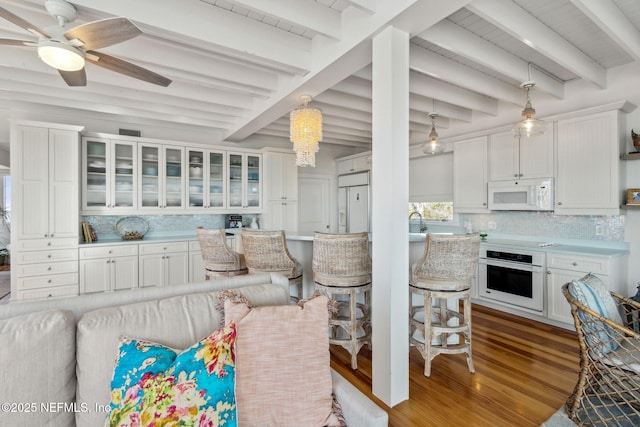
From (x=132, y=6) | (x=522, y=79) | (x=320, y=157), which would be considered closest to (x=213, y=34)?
(x=132, y=6)

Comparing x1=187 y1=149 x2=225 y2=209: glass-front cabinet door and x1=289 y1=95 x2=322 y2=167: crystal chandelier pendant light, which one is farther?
x1=187 y1=149 x2=225 y2=209: glass-front cabinet door

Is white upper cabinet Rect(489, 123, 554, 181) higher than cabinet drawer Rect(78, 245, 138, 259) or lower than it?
higher

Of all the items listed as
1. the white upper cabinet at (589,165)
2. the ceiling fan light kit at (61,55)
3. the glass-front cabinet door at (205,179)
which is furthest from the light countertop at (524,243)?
the ceiling fan light kit at (61,55)

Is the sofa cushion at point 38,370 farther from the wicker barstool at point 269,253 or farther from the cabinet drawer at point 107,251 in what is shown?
the cabinet drawer at point 107,251

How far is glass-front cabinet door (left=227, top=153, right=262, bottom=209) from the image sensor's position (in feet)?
16.1

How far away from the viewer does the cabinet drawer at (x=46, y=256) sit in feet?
11.2

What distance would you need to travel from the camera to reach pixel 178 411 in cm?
85

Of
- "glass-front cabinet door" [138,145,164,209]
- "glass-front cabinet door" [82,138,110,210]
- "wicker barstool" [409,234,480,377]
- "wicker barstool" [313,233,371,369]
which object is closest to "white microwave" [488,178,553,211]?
"wicker barstool" [409,234,480,377]

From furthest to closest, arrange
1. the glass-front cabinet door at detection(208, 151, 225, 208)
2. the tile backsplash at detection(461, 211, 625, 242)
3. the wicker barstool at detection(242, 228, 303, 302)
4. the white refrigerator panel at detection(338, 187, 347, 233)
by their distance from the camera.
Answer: the white refrigerator panel at detection(338, 187, 347, 233) < the glass-front cabinet door at detection(208, 151, 225, 208) < the tile backsplash at detection(461, 211, 625, 242) < the wicker barstool at detection(242, 228, 303, 302)

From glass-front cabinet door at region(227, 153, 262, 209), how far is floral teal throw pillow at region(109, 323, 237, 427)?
13.3 ft

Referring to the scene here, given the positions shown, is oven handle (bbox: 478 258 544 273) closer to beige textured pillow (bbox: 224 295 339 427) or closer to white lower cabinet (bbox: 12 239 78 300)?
beige textured pillow (bbox: 224 295 339 427)

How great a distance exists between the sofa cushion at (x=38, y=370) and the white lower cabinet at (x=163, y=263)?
3157 millimetres

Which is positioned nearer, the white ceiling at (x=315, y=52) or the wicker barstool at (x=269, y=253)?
the white ceiling at (x=315, y=52)

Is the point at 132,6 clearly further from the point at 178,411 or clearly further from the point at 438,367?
the point at 438,367
